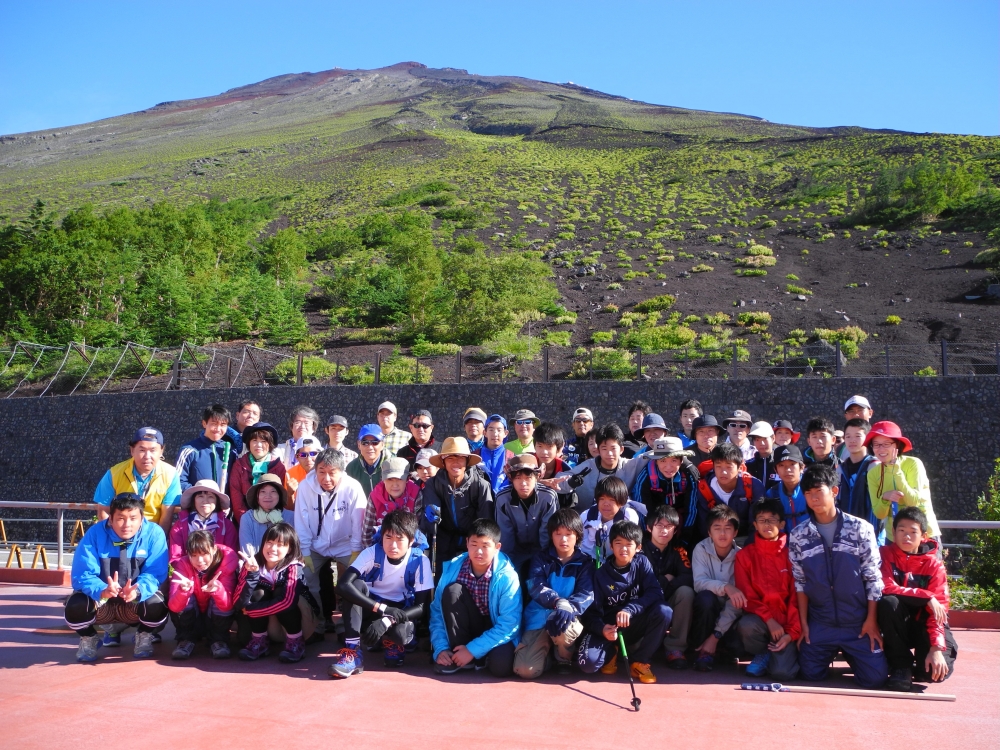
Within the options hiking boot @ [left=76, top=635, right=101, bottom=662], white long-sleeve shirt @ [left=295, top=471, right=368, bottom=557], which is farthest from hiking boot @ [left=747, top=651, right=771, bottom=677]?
hiking boot @ [left=76, top=635, right=101, bottom=662]

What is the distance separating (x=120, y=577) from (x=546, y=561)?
3.01 m

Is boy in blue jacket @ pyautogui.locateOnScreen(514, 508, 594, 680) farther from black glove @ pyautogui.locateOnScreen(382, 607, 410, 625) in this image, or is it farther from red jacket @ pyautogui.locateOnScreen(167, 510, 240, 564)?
red jacket @ pyautogui.locateOnScreen(167, 510, 240, 564)

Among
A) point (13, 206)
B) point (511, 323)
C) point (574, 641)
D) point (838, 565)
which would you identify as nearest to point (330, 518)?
point (574, 641)

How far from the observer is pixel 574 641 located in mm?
5383

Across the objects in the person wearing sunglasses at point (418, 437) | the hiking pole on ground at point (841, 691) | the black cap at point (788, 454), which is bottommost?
the hiking pole on ground at point (841, 691)

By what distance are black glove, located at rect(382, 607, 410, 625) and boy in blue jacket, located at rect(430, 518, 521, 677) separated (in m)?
0.20

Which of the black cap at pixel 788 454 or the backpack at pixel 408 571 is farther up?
the black cap at pixel 788 454

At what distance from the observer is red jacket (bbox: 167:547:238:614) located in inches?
224

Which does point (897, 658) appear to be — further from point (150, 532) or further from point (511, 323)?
point (511, 323)

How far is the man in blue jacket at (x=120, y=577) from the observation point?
221 inches

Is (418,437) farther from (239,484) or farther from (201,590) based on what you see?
(201,590)

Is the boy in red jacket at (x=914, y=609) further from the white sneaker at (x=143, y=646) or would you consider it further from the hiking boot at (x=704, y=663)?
the white sneaker at (x=143, y=646)

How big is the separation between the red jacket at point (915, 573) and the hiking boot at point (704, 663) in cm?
119

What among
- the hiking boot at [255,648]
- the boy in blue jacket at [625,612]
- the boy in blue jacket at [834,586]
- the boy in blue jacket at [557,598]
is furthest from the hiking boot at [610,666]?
the hiking boot at [255,648]
